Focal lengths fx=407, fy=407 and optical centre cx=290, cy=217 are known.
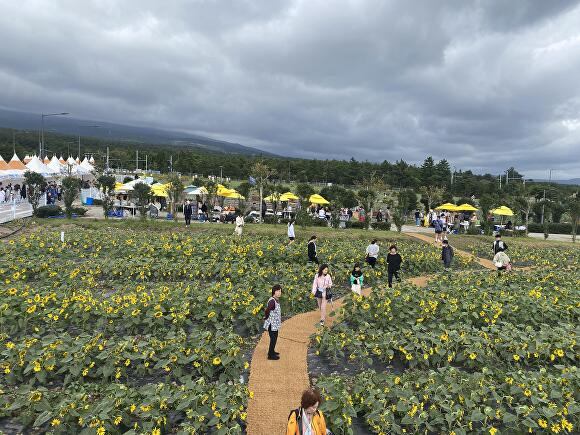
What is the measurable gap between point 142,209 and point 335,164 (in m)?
65.3

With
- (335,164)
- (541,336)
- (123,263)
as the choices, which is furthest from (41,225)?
(335,164)

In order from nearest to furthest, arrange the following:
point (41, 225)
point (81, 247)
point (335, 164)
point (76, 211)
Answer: point (81, 247) < point (41, 225) < point (76, 211) < point (335, 164)

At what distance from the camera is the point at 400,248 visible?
1897 centimetres

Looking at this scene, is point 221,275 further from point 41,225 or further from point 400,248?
point 41,225

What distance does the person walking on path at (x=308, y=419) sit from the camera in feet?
13.6

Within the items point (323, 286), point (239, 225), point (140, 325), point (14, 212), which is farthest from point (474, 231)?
point (14, 212)

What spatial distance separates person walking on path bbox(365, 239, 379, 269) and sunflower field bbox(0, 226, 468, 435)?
48 cm

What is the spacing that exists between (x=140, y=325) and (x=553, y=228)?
1586 inches

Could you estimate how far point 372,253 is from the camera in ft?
48.7

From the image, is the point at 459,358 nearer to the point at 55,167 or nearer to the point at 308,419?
the point at 308,419

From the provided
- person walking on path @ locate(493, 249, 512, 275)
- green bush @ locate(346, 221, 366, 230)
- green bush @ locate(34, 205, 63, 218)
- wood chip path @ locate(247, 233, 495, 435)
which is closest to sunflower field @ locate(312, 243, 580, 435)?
wood chip path @ locate(247, 233, 495, 435)

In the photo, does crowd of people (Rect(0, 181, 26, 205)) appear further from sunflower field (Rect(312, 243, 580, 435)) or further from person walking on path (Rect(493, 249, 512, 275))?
person walking on path (Rect(493, 249, 512, 275))

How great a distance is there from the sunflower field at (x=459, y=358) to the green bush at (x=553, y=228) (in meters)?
27.2

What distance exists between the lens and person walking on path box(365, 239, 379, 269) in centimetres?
1483
